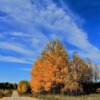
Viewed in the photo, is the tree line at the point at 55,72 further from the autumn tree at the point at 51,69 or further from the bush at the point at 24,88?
the bush at the point at 24,88

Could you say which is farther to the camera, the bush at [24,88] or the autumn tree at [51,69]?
the bush at [24,88]

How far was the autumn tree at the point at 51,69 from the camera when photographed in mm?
43094

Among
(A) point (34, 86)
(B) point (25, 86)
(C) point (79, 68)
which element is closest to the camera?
(A) point (34, 86)

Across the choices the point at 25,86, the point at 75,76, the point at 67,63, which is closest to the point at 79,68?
the point at 75,76

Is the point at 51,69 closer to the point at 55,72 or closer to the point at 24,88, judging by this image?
the point at 55,72

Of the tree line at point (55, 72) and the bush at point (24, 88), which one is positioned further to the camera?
the bush at point (24, 88)

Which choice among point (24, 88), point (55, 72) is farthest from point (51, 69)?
point (24, 88)

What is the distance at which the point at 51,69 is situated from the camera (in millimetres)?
42906

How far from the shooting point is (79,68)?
4959cm

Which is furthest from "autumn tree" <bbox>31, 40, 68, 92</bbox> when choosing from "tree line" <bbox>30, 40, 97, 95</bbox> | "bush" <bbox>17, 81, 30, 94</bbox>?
"bush" <bbox>17, 81, 30, 94</bbox>

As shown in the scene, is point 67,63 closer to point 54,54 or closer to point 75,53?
point 54,54

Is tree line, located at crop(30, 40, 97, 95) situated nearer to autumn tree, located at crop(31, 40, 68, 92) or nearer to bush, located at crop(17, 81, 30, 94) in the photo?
autumn tree, located at crop(31, 40, 68, 92)

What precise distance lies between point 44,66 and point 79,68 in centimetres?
823

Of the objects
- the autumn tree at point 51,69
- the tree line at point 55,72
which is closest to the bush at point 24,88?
the tree line at point 55,72
